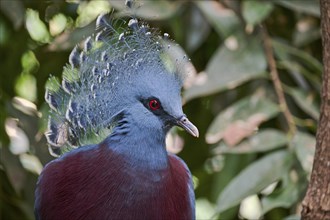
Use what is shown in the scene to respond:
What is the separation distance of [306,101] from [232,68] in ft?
0.84

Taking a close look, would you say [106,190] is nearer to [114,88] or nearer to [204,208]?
[114,88]

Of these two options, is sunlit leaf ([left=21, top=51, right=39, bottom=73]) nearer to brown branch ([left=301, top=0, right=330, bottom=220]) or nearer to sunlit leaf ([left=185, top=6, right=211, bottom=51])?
sunlit leaf ([left=185, top=6, right=211, bottom=51])

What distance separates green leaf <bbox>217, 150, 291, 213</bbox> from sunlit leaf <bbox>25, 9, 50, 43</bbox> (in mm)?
897

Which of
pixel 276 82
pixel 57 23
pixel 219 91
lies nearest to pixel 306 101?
pixel 276 82

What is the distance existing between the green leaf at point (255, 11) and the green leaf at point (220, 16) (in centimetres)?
7

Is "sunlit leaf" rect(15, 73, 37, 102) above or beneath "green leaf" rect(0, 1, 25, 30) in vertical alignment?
beneath

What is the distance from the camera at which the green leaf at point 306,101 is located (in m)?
2.65

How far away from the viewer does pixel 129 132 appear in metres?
2.11

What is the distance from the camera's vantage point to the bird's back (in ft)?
6.87

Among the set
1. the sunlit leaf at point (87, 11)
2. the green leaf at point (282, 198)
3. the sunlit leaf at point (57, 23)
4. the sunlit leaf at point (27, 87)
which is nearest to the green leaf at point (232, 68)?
the green leaf at point (282, 198)

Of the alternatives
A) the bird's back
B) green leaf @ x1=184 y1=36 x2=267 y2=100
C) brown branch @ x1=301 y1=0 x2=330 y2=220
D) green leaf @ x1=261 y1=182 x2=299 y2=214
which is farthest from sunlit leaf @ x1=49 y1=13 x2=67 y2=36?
brown branch @ x1=301 y1=0 x2=330 y2=220

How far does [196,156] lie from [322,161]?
1084mm

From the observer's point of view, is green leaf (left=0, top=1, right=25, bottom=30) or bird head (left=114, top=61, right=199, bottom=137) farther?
green leaf (left=0, top=1, right=25, bottom=30)

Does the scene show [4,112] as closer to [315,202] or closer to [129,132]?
[129,132]
